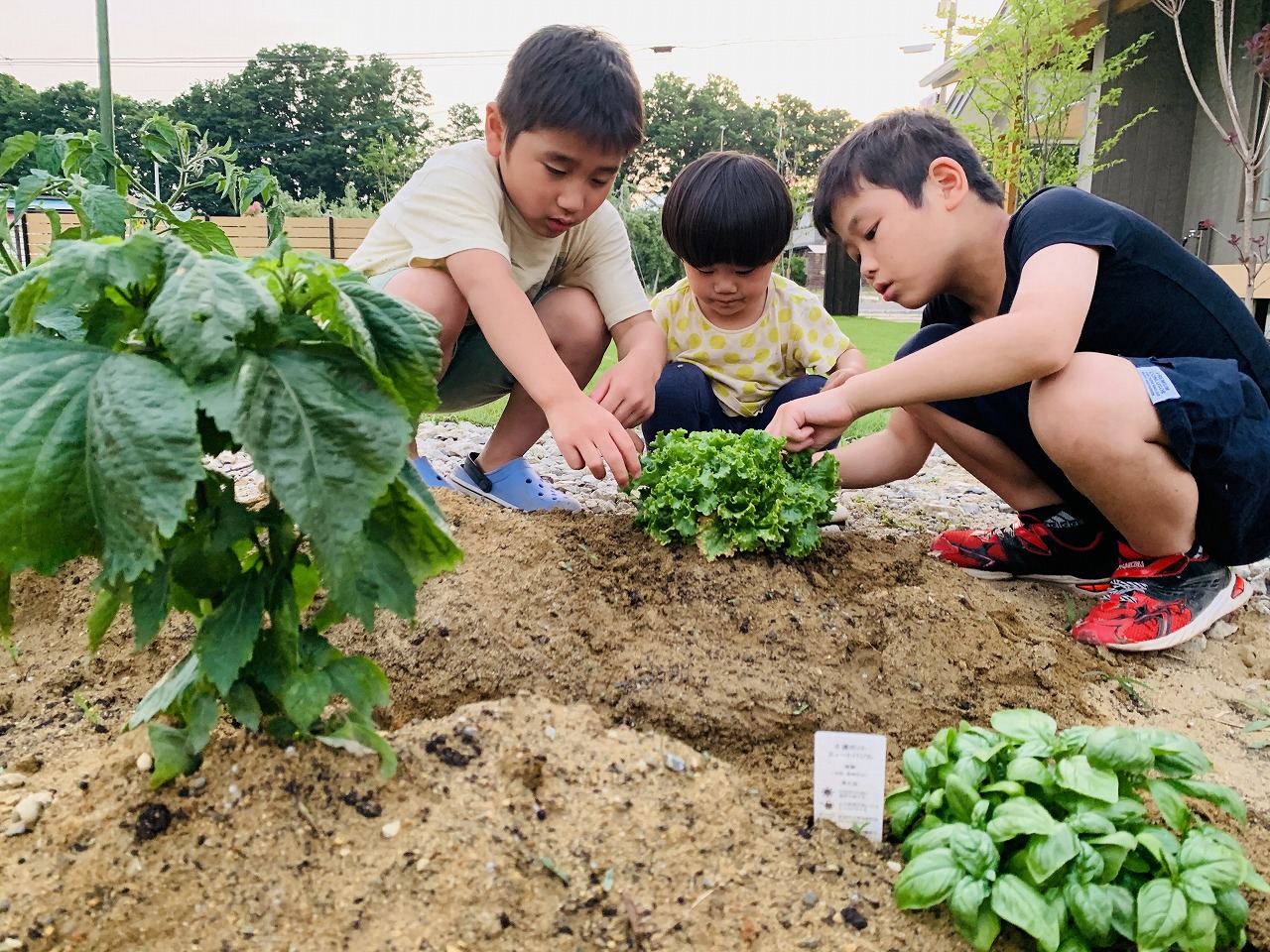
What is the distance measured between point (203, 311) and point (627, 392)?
7.25ft

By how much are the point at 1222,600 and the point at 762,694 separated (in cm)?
157

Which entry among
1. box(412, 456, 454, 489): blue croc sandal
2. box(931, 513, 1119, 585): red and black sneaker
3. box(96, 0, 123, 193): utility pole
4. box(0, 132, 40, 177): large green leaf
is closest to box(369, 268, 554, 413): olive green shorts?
box(412, 456, 454, 489): blue croc sandal

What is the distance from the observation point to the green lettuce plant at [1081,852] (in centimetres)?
136

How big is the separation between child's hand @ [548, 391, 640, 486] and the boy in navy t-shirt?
20.3 inches

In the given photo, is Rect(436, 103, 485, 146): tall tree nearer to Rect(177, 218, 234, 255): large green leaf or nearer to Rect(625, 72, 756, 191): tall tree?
Rect(625, 72, 756, 191): tall tree

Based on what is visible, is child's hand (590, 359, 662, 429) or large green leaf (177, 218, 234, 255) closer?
large green leaf (177, 218, 234, 255)

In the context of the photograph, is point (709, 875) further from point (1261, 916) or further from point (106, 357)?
point (106, 357)

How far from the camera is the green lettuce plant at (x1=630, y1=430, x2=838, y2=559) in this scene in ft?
8.93

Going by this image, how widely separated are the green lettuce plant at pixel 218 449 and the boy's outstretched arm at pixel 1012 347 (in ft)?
5.20

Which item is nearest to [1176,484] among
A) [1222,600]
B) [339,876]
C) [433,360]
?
[1222,600]

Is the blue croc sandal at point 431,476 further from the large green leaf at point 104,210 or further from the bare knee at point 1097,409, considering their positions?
the bare knee at point 1097,409

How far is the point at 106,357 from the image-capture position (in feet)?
3.88

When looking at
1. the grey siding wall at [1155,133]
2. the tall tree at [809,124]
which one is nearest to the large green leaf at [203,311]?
A: the grey siding wall at [1155,133]

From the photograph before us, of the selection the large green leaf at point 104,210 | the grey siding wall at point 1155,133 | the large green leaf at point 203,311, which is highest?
the grey siding wall at point 1155,133
